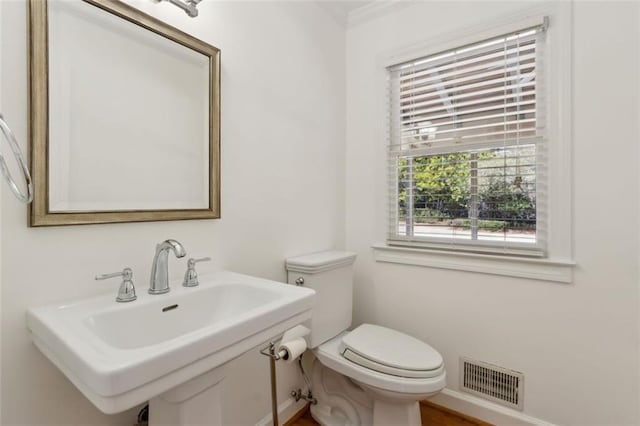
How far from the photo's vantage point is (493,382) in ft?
5.13

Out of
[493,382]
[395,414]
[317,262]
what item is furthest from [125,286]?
[493,382]

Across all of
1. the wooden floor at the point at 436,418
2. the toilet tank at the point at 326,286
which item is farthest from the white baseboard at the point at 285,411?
the toilet tank at the point at 326,286

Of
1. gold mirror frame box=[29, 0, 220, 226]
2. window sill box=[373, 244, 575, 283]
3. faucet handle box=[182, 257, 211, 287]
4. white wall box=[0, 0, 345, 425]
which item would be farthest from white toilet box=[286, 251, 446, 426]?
gold mirror frame box=[29, 0, 220, 226]

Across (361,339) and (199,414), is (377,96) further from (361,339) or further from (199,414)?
(199,414)

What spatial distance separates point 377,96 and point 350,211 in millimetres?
737

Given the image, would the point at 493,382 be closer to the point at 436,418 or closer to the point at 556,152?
the point at 436,418

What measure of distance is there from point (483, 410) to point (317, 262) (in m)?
1.12

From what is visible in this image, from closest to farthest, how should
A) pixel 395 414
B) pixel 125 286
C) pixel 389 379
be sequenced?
pixel 125 286 → pixel 389 379 → pixel 395 414

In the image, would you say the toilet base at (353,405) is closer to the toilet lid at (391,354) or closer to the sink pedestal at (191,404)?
the toilet lid at (391,354)

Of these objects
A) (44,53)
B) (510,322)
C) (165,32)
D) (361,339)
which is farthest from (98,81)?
(510,322)

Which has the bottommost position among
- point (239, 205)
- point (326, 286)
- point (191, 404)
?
point (191, 404)

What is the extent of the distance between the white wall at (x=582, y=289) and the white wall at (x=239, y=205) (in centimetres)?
64

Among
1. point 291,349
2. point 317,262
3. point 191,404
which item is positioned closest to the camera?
point 191,404

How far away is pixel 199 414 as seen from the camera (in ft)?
2.68
